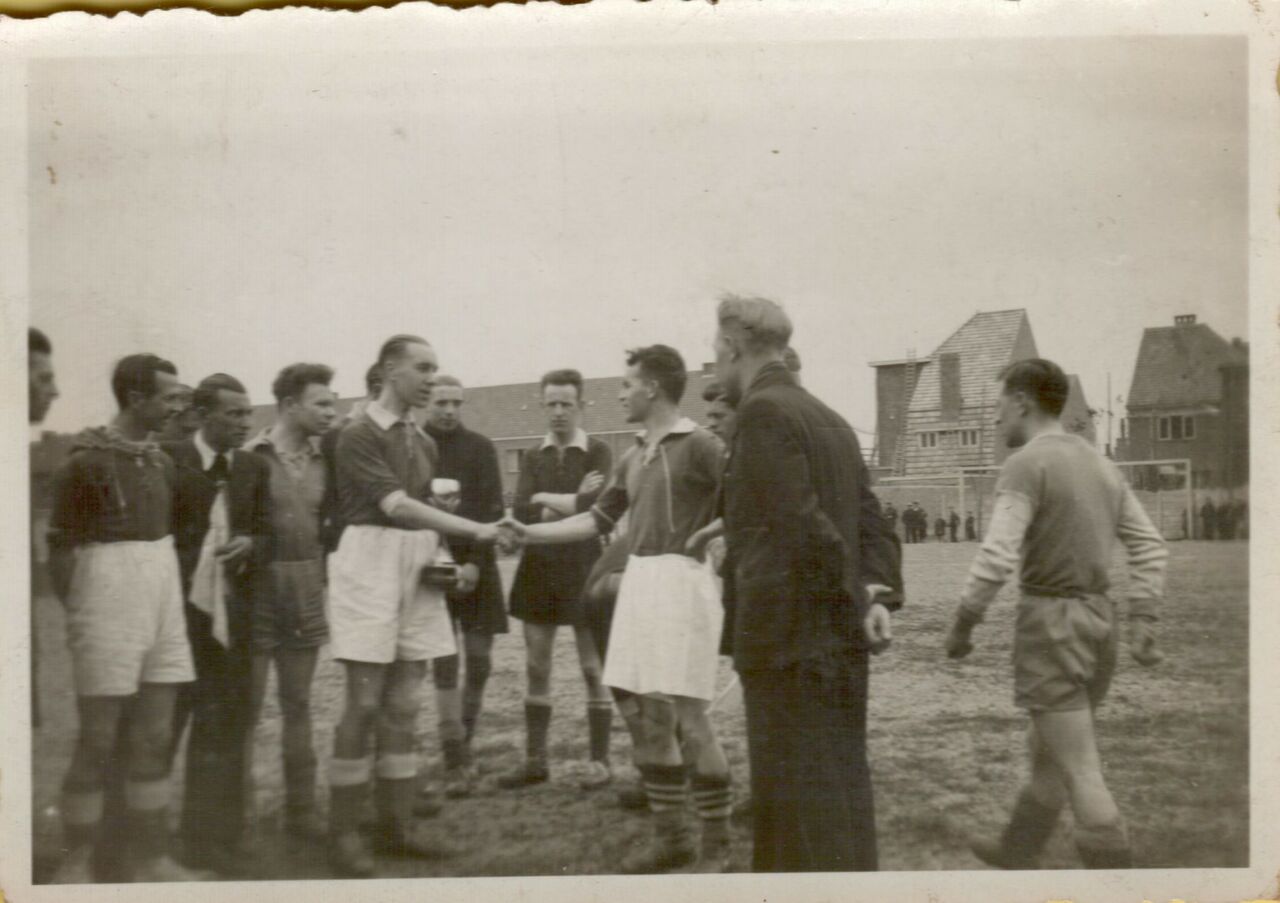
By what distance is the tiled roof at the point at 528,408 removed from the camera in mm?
4121

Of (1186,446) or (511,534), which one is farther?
(1186,446)

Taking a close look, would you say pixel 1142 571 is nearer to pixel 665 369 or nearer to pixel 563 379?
pixel 665 369

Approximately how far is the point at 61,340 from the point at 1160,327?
13.4ft

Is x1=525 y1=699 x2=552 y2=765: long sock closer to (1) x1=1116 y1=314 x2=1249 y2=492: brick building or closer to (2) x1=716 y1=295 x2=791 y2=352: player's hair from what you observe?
(2) x1=716 y1=295 x2=791 y2=352: player's hair

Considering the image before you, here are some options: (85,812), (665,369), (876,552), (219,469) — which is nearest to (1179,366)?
(876,552)

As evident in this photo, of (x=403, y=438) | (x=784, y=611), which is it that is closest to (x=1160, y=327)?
(x=784, y=611)

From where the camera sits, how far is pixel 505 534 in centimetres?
412

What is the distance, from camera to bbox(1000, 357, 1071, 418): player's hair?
4168mm

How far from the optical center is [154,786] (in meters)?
4.11

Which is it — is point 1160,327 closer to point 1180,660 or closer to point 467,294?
point 1180,660

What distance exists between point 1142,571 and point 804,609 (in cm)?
128

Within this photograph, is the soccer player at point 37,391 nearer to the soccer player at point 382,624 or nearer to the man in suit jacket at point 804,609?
the soccer player at point 382,624

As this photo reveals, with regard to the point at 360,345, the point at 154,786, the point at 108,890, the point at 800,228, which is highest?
the point at 800,228

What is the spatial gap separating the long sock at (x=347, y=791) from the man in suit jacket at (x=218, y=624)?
1.07 feet
